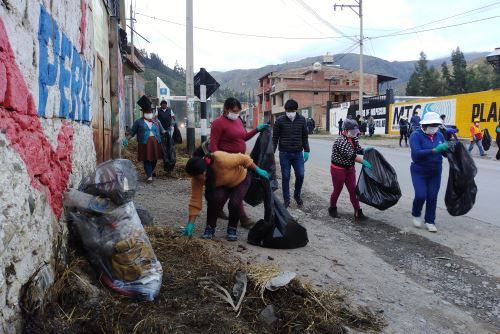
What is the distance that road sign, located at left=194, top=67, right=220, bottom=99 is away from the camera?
11.6m

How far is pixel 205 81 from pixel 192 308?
947 centimetres

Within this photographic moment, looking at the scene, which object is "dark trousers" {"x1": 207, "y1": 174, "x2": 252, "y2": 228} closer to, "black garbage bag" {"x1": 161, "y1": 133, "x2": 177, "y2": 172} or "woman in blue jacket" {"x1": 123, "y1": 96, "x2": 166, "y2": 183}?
"woman in blue jacket" {"x1": 123, "y1": 96, "x2": 166, "y2": 183}

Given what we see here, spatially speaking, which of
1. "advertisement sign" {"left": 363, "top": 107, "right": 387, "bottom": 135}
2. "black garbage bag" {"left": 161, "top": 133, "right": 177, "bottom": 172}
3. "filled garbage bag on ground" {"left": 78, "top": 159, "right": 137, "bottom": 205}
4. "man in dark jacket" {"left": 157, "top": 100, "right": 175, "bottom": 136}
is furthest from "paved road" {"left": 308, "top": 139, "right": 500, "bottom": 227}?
"advertisement sign" {"left": 363, "top": 107, "right": 387, "bottom": 135}

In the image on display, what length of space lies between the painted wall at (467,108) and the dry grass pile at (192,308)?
20.3 meters

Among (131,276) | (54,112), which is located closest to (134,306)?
(131,276)

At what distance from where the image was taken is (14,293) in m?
2.15

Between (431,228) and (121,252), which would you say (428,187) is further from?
(121,252)

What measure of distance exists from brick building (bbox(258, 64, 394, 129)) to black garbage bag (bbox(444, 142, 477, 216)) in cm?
4515

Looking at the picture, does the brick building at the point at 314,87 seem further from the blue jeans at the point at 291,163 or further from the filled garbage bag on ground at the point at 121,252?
the filled garbage bag on ground at the point at 121,252

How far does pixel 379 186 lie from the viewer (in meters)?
5.94

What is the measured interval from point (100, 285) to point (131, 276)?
214 millimetres

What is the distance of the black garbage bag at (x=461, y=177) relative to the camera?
5434mm

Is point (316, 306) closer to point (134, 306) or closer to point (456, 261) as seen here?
point (134, 306)

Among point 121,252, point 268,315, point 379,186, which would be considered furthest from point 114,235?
point 379,186
